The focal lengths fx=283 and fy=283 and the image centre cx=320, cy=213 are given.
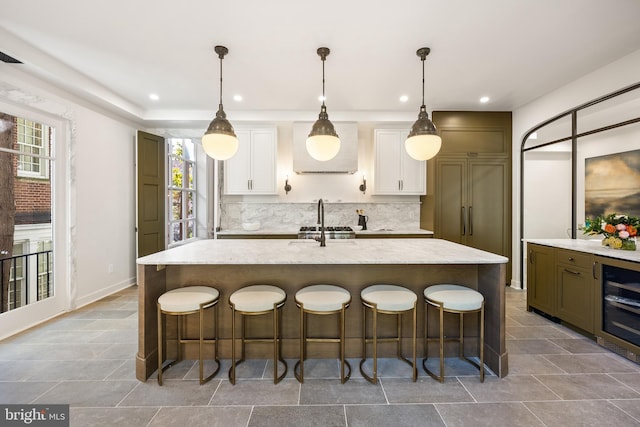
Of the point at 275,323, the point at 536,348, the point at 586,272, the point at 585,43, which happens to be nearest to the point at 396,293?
the point at 275,323

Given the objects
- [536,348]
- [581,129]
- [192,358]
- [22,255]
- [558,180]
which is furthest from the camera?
[558,180]

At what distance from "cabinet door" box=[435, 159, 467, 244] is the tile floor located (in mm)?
2107

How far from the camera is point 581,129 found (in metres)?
3.35

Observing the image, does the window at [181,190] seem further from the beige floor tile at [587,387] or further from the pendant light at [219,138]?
the beige floor tile at [587,387]

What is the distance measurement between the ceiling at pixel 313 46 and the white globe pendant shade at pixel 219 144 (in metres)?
0.93

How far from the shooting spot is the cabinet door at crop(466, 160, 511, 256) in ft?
14.6

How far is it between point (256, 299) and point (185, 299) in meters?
0.49

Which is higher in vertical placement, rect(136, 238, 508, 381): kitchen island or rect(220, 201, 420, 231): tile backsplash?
rect(220, 201, 420, 231): tile backsplash

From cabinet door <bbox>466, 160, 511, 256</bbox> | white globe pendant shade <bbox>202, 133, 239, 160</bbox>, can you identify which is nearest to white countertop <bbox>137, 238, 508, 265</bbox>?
white globe pendant shade <bbox>202, 133, 239, 160</bbox>

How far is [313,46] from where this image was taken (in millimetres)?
2650

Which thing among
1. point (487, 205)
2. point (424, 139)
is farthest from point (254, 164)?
point (487, 205)

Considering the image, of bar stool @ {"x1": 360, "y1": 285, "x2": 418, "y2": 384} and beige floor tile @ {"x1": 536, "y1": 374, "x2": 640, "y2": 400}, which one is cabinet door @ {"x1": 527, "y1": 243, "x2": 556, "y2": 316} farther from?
bar stool @ {"x1": 360, "y1": 285, "x2": 418, "y2": 384}

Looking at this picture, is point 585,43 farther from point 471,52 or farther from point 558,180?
point 558,180

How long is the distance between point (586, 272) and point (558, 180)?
1606mm
